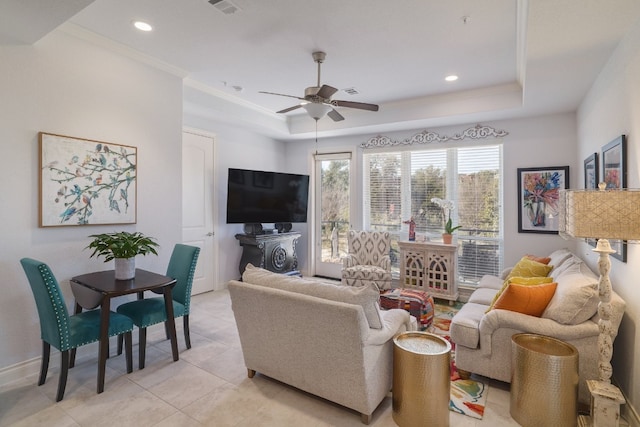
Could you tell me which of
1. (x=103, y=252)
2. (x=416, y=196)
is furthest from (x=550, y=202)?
(x=103, y=252)

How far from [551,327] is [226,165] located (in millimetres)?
4661

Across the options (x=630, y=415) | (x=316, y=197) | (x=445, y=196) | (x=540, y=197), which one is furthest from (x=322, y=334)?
(x=316, y=197)

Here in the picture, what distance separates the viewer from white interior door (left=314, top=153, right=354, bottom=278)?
6074 mm

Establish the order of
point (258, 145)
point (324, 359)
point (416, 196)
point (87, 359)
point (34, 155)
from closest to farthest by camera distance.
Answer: point (324, 359) < point (34, 155) < point (87, 359) < point (416, 196) < point (258, 145)

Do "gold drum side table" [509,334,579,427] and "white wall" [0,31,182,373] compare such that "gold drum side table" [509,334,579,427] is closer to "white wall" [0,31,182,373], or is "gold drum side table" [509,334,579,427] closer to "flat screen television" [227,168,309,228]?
"white wall" [0,31,182,373]

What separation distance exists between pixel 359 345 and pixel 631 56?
2590 millimetres

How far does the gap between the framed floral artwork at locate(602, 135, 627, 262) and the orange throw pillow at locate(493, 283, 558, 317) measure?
0.51m

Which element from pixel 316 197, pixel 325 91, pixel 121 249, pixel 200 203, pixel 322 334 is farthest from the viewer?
pixel 316 197

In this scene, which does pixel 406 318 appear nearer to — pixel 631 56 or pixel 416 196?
pixel 631 56

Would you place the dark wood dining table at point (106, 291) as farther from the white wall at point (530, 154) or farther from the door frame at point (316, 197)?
the white wall at point (530, 154)

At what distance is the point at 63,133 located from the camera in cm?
289

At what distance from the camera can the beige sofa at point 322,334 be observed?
6.72 ft

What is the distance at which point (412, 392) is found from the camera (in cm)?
205

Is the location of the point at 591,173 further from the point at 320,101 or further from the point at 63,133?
the point at 63,133
